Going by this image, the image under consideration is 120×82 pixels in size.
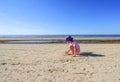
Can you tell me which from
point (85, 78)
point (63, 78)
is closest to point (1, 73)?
point (63, 78)

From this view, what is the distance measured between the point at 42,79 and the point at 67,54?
5.52 meters

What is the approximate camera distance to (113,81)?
569 centimetres

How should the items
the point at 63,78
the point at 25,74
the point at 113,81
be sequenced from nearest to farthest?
1. the point at 113,81
2. the point at 63,78
3. the point at 25,74

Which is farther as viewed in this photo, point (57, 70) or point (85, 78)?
point (57, 70)

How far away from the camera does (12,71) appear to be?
7.09 m

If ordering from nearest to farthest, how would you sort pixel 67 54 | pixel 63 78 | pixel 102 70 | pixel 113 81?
pixel 113 81 < pixel 63 78 < pixel 102 70 < pixel 67 54

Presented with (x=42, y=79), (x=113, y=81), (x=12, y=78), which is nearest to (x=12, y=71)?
(x=12, y=78)

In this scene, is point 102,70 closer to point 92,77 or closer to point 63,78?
point 92,77

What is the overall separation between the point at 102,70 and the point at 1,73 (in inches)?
166

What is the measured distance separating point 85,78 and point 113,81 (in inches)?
38.0

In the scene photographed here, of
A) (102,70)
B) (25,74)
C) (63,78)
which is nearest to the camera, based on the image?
(63,78)

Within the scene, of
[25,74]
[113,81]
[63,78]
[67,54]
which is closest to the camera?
[113,81]

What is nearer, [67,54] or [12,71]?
[12,71]

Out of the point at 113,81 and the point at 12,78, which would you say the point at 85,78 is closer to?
the point at 113,81
